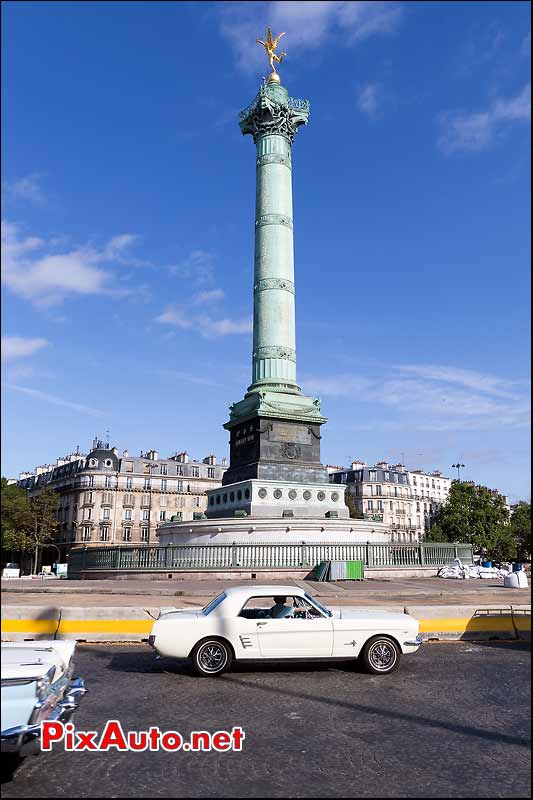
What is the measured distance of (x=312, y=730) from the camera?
7488 mm

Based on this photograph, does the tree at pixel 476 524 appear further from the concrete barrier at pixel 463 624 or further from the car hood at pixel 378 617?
the car hood at pixel 378 617

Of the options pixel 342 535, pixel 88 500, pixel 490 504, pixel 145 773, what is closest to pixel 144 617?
pixel 145 773

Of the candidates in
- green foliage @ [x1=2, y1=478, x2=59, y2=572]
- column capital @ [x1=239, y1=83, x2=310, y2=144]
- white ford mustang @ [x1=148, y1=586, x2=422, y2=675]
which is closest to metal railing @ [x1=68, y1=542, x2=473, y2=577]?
white ford mustang @ [x1=148, y1=586, x2=422, y2=675]

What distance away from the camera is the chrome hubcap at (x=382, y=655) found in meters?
10.9

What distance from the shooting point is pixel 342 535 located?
30.3 m

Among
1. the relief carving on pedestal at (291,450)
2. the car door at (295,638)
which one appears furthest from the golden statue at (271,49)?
the car door at (295,638)

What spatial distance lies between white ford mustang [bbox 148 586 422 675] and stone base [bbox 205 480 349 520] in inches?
793

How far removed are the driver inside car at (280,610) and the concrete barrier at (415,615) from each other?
447cm

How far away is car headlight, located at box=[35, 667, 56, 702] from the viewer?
5199mm

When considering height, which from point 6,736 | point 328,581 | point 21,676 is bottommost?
point 328,581

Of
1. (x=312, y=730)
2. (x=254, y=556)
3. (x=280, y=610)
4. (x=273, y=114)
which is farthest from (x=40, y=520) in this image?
(x=312, y=730)

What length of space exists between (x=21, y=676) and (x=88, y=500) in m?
82.5

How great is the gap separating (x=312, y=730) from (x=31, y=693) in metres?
3.63

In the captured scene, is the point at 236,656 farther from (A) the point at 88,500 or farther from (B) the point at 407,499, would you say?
(B) the point at 407,499
